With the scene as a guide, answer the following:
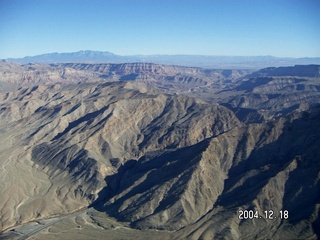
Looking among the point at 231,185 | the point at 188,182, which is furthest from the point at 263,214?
the point at 188,182

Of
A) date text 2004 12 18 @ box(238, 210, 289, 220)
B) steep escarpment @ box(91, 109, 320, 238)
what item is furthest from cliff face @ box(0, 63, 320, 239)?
date text 2004 12 18 @ box(238, 210, 289, 220)

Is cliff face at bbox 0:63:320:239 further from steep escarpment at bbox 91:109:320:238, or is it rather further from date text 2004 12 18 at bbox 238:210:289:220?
date text 2004 12 18 at bbox 238:210:289:220

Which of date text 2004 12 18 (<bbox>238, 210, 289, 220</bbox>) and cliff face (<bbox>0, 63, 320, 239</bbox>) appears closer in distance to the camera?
date text 2004 12 18 (<bbox>238, 210, 289, 220</bbox>)

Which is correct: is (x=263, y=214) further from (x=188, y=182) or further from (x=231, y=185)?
(x=188, y=182)

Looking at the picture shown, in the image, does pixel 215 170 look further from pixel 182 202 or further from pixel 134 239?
pixel 134 239

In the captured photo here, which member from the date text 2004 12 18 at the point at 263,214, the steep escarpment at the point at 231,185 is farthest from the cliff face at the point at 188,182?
the date text 2004 12 18 at the point at 263,214

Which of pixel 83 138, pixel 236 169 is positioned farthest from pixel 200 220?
pixel 83 138

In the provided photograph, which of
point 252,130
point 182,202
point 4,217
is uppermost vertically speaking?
point 252,130

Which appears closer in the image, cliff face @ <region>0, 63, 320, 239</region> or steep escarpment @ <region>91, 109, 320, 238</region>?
steep escarpment @ <region>91, 109, 320, 238</region>

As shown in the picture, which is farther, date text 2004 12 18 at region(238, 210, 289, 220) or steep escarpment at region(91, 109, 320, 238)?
date text 2004 12 18 at region(238, 210, 289, 220)

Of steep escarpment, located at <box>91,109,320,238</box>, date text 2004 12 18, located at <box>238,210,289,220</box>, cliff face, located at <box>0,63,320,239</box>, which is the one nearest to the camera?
steep escarpment, located at <box>91,109,320,238</box>

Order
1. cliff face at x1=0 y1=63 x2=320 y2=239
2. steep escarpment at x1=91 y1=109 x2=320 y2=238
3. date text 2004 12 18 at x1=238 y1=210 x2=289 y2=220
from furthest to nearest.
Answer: cliff face at x1=0 y1=63 x2=320 y2=239 → date text 2004 12 18 at x1=238 y1=210 x2=289 y2=220 → steep escarpment at x1=91 y1=109 x2=320 y2=238
